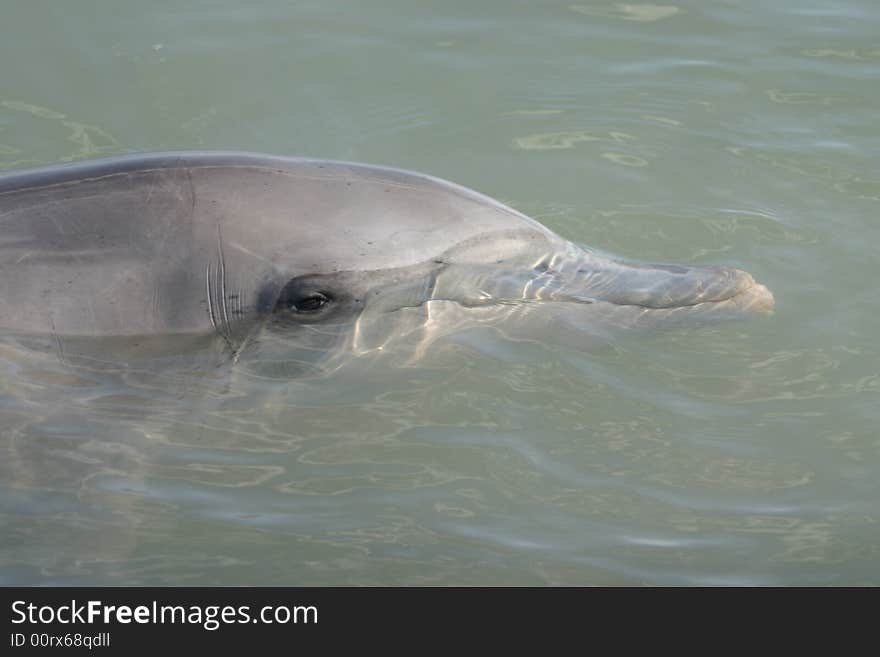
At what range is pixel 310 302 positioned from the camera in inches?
216

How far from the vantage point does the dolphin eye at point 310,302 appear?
5465 millimetres

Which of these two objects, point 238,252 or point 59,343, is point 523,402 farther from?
point 59,343

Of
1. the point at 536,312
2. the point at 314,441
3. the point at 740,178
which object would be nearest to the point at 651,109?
the point at 740,178

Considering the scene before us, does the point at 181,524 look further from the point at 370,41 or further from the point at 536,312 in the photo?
the point at 370,41

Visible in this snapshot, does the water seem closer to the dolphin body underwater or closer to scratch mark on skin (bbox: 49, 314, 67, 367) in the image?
scratch mark on skin (bbox: 49, 314, 67, 367)

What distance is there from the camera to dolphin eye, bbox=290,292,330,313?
546 centimetres

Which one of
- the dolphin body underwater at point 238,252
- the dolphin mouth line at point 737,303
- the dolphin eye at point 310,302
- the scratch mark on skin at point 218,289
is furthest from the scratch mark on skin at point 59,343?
the dolphin mouth line at point 737,303

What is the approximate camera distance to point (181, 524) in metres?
5.75

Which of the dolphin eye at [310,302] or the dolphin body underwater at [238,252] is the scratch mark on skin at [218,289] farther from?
the dolphin eye at [310,302]

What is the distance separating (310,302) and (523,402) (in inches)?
55.2

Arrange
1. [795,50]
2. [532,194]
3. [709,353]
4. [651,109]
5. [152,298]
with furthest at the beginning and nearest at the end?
1. [795,50]
2. [651,109]
3. [532,194]
4. [709,353]
5. [152,298]

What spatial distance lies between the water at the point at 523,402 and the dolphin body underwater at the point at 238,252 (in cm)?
30

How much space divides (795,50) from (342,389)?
5.76 m

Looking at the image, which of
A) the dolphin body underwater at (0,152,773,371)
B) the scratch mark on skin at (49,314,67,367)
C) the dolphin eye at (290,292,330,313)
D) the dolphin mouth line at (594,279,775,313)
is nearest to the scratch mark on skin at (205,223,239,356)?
the dolphin body underwater at (0,152,773,371)
